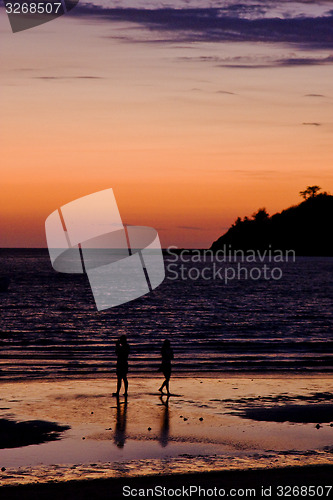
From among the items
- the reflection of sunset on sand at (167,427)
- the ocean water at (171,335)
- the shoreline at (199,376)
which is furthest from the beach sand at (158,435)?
the ocean water at (171,335)

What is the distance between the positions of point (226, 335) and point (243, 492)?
34.8m

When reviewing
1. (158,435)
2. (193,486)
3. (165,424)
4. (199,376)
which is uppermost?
(193,486)

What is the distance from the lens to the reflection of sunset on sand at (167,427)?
14.6m

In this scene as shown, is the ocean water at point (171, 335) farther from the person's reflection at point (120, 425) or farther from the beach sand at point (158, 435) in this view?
the person's reflection at point (120, 425)

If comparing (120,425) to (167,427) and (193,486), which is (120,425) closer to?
(167,427)

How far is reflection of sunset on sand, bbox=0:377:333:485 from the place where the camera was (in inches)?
575

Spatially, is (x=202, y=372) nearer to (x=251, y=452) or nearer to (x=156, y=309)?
(x=251, y=452)

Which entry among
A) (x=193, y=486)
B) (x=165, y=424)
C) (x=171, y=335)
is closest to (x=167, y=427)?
(x=165, y=424)

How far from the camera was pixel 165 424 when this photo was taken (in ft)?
60.3

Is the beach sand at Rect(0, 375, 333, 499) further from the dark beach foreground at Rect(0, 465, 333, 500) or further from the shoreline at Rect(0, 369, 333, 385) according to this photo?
the shoreline at Rect(0, 369, 333, 385)

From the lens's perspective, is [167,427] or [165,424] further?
[165,424]

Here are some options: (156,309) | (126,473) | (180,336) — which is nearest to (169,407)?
(126,473)

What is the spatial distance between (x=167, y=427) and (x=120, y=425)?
4.23 ft

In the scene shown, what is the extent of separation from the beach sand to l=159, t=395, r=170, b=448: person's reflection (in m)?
0.03
